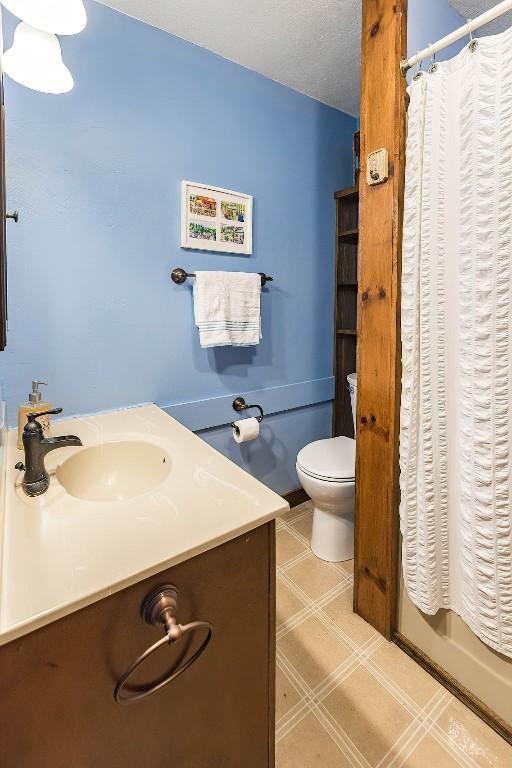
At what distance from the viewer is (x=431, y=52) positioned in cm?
106

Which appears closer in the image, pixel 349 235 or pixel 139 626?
pixel 139 626

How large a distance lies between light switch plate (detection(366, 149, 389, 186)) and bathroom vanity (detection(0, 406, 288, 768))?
103 centimetres

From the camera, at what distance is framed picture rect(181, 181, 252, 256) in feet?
5.37

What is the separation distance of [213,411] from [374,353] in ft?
2.80

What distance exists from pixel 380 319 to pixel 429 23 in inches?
→ 41.4

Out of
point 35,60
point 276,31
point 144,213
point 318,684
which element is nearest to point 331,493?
point 318,684

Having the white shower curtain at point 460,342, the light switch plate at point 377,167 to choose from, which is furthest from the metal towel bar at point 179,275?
the white shower curtain at point 460,342

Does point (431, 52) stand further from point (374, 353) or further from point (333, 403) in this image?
point (333, 403)

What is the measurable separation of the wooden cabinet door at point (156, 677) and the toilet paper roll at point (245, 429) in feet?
3.35

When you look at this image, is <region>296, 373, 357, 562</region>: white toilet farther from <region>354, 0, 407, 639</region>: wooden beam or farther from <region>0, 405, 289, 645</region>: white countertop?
<region>0, 405, 289, 645</region>: white countertop

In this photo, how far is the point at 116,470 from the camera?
1195 mm

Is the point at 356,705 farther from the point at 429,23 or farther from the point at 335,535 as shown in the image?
the point at 429,23

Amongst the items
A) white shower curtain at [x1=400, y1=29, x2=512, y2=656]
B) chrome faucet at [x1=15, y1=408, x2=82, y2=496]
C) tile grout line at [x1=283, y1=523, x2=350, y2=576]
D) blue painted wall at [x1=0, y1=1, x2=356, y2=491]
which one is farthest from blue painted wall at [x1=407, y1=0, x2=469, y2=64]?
tile grout line at [x1=283, y1=523, x2=350, y2=576]

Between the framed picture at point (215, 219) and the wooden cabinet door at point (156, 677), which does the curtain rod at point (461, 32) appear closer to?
the framed picture at point (215, 219)
